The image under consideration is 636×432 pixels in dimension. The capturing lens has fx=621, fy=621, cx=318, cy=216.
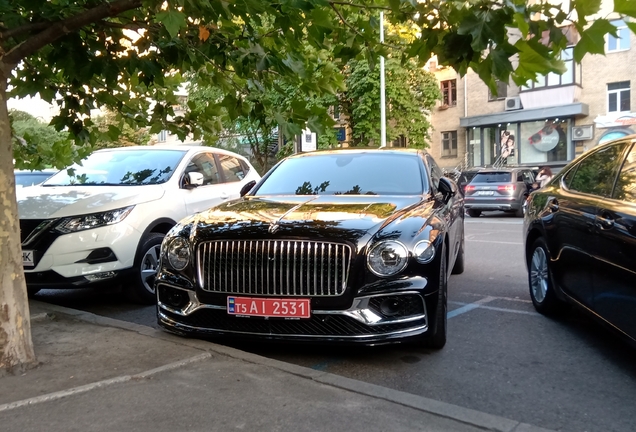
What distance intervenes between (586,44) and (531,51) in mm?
253

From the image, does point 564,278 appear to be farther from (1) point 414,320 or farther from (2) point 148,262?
(2) point 148,262

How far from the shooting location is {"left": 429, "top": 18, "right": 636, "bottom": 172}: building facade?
31547mm

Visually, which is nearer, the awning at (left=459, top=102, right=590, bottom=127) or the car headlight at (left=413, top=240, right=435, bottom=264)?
the car headlight at (left=413, top=240, right=435, bottom=264)

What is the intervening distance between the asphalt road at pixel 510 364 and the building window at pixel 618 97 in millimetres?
29050

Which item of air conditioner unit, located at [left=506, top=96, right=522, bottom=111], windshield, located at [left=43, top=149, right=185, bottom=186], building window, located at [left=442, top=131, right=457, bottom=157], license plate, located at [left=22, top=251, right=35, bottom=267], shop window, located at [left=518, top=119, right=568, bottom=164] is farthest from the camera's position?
building window, located at [left=442, top=131, right=457, bottom=157]

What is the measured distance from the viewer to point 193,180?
23.2 feet

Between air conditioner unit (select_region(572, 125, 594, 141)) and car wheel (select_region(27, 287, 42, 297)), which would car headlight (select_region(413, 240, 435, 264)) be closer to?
car wheel (select_region(27, 287, 42, 297))

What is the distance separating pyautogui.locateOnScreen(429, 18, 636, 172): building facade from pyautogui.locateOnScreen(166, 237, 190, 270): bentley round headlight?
27.5m


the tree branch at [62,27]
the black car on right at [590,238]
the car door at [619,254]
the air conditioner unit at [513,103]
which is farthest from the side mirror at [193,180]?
the air conditioner unit at [513,103]

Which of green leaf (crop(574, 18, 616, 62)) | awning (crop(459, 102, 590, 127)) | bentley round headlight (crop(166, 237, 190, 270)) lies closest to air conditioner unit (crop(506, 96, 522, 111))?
awning (crop(459, 102, 590, 127))

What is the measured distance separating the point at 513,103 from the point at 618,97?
568 centimetres

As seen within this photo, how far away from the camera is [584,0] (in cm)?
A: 285

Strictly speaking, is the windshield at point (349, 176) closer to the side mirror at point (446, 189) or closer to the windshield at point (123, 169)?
the side mirror at point (446, 189)

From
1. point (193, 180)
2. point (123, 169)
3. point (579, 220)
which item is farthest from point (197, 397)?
point (123, 169)
